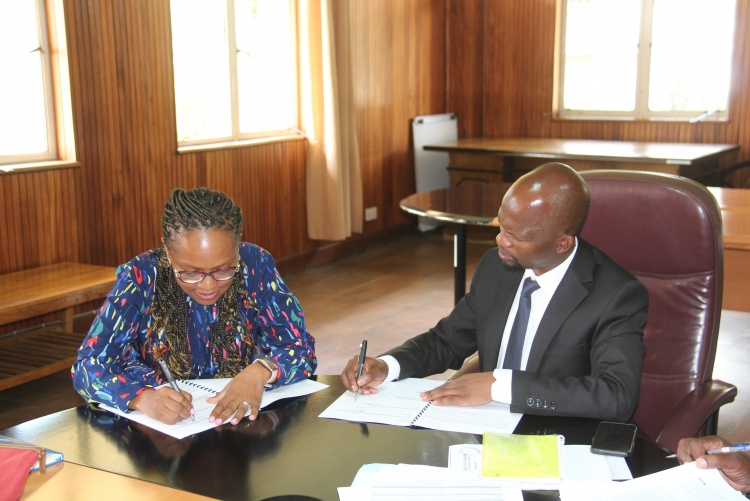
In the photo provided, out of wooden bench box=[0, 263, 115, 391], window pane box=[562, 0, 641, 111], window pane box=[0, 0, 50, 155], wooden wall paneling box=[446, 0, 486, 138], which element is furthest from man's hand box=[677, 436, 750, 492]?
wooden wall paneling box=[446, 0, 486, 138]

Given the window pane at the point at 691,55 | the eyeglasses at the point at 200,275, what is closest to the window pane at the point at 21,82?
the eyeglasses at the point at 200,275

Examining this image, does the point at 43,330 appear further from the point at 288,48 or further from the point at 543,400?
the point at 543,400

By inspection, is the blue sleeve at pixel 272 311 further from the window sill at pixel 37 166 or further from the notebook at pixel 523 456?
the window sill at pixel 37 166

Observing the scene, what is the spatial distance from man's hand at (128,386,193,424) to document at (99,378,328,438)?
0.01 meters

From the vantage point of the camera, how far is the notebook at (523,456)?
4.54 ft

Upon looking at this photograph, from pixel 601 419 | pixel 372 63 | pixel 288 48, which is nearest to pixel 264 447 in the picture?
pixel 601 419

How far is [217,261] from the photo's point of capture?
179cm

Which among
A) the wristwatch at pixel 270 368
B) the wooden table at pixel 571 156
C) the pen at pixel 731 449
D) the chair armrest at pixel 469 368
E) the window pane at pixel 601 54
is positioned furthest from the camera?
the window pane at pixel 601 54

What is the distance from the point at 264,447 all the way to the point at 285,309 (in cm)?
55

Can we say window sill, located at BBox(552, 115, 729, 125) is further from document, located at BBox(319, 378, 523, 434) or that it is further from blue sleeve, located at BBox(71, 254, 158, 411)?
blue sleeve, located at BBox(71, 254, 158, 411)

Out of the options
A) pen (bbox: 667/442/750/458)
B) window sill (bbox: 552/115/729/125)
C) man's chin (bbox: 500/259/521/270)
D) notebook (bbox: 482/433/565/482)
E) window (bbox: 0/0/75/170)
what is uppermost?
window (bbox: 0/0/75/170)

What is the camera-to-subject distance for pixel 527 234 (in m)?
1.80

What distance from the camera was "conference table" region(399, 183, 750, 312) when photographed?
278 centimetres

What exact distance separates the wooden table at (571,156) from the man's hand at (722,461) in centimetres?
415
